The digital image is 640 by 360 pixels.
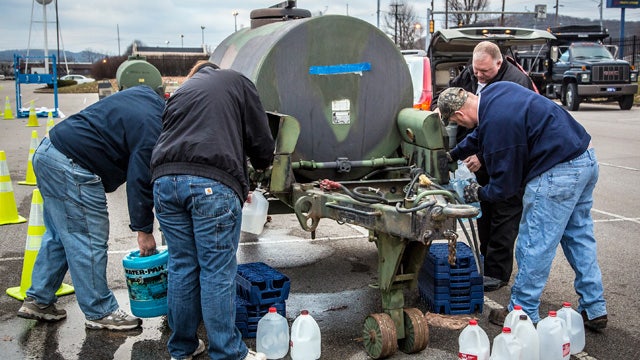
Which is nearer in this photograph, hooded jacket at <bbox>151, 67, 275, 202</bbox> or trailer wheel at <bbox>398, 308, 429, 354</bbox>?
hooded jacket at <bbox>151, 67, 275, 202</bbox>

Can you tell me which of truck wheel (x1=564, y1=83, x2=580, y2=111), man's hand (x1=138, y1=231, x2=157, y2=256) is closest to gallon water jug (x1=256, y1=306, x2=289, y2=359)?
man's hand (x1=138, y1=231, x2=157, y2=256)

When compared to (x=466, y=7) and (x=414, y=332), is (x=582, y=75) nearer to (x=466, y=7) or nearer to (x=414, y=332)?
(x=414, y=332)

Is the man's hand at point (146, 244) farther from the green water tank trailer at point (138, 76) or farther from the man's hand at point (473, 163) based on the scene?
the green water tank trailer at point (138, 76)

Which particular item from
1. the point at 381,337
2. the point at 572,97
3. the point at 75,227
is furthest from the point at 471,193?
the point at 572,97

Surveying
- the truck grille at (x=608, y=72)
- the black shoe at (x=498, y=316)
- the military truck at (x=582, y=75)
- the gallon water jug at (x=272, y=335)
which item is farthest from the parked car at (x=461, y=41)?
the truck grille at (x=608, y=72)

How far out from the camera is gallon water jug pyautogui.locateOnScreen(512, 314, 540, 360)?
14.0 feet

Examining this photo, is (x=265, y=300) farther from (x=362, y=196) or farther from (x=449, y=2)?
(x=449, y=2)

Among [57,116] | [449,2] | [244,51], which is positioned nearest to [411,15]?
[449,2]

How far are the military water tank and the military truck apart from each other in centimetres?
1820

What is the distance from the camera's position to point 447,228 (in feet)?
13.9

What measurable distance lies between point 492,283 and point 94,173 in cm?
321

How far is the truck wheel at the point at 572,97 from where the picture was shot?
24484 mm

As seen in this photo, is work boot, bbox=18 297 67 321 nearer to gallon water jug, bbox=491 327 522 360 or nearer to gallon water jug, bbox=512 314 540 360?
gallon water jug, bbox=491 327 522 360

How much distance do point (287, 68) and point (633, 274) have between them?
3.46 meters
